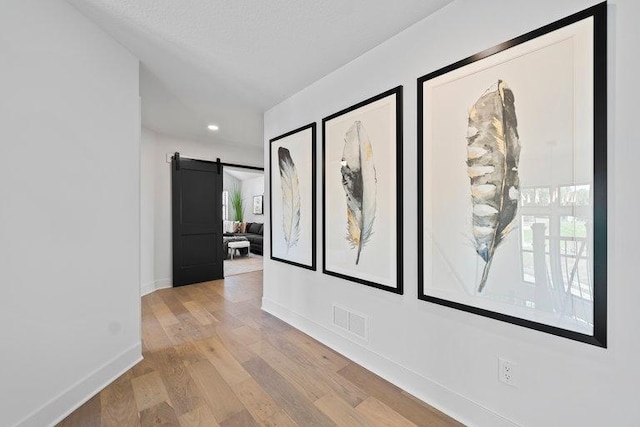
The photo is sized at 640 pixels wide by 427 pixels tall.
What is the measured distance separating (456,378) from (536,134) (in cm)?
137

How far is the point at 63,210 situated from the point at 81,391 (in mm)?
1120

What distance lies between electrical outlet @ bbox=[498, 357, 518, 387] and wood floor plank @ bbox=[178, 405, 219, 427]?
1549 millimetres

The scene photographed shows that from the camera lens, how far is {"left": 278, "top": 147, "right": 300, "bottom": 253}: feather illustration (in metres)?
2.71

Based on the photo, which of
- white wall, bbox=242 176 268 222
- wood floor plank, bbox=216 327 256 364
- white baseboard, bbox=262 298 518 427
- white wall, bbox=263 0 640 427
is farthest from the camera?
white wall, bbox=242 176 268 222

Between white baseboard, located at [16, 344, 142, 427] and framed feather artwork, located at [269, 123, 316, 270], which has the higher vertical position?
framed feather artwork, located at [269, 123, 316, 270]

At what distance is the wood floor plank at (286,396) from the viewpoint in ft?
4.99

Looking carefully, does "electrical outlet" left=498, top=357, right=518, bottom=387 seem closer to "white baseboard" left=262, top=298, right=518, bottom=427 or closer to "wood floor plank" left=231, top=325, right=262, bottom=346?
"white baseboard" left=262, top=298, right=518, bottom=427

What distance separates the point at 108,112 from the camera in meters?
1.85

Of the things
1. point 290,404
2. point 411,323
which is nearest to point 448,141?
point 411,323

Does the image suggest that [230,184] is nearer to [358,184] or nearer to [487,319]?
[358,184]

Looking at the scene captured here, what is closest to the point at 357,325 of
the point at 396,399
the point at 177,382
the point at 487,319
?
the point at 396,399

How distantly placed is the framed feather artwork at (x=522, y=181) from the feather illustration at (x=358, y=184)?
41 cm

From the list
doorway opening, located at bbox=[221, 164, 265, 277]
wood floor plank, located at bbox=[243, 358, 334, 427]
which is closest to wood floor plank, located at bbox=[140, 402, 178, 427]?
wood floor plank, located at bbox=[243, 358, 334, 427]

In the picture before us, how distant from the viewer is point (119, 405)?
162 cm
